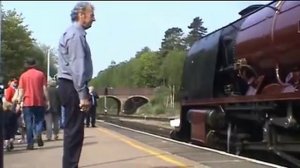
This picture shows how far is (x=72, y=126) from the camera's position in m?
6.64

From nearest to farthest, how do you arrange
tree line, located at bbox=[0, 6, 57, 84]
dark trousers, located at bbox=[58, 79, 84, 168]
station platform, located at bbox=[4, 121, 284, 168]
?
dark trousers, located at bbox=[58, 79, 84, 168] → station platform, located at bbox=[4, 121, 284, 168] → tree line, located at bbox=[0, 6, 57, 84]

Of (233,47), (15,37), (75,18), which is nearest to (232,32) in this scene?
(233,47)

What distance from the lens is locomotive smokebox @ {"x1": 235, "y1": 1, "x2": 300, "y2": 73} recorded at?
10172mm

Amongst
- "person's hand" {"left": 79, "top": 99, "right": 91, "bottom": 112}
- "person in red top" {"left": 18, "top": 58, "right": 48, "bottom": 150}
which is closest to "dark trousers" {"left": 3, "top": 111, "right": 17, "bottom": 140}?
"person in red top" {"left": 18, "top": 58, "right": 48, "bottom": 150}

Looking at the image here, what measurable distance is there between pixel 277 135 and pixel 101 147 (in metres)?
4.10

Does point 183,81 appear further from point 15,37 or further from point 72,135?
point 15,37

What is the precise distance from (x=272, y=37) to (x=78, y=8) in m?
5.30

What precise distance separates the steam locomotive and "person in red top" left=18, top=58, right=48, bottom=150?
408 cm

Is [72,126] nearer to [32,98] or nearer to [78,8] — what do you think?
[78,8]

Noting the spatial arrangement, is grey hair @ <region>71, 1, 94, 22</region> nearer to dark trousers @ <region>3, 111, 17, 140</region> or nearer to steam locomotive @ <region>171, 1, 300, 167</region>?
steam locomotive @ <region>171, 1, 300, 167</region>

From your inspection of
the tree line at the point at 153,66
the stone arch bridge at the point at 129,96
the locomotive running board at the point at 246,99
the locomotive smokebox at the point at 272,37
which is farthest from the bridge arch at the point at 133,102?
the locomotive smokebox at the point at 272,37

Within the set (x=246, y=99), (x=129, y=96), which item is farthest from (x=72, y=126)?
(x=129, y=96)

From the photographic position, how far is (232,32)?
14.8 m

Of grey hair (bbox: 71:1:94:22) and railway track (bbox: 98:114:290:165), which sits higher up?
grey hair (bbox: 71:1:94:22)
